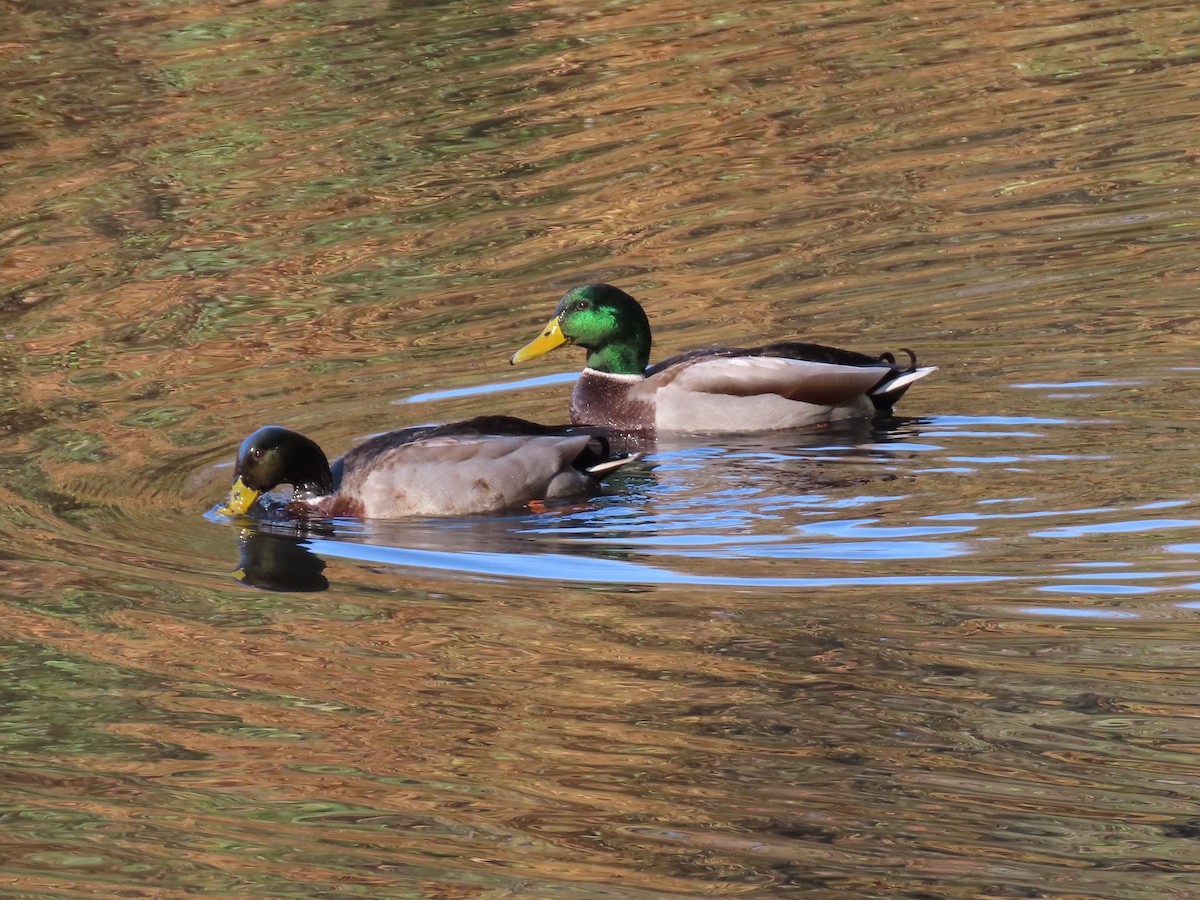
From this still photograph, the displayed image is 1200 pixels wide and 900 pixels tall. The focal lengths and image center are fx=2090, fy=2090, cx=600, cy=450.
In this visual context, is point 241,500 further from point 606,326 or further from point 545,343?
point 606,326

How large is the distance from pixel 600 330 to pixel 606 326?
4 cm

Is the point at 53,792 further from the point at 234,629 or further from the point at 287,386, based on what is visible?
the point at 287,386

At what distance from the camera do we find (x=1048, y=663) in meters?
6.39

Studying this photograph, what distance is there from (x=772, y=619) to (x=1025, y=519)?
57.0 inches

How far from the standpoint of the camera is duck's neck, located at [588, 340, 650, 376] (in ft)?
34.5

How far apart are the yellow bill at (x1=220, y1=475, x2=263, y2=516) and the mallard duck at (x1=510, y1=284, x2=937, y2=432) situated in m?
1.84

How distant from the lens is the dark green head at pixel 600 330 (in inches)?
415

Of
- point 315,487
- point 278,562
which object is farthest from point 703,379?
point 278,562

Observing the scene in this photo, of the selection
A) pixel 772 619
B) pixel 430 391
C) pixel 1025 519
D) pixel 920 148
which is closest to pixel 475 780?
pixel 772 619

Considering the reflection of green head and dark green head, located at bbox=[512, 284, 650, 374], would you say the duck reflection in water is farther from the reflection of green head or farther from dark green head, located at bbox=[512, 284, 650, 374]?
the reflection of green head

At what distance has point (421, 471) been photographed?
8.80m

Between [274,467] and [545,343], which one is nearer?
[274,467]

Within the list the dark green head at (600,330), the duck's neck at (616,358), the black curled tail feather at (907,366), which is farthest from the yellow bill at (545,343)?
the black curled tail feather at (907,366)

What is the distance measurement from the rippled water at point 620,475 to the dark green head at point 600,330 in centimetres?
36
